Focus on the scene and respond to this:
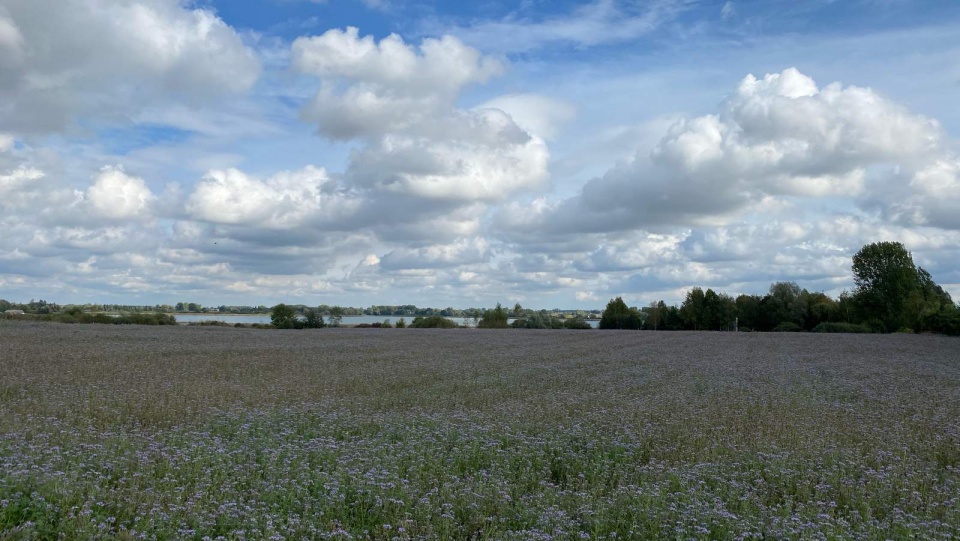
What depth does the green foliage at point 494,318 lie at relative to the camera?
10040 cm

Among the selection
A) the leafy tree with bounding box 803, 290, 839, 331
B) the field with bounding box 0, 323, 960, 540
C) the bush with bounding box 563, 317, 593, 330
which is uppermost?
the leafy tree with bounding box 803, 290, 839, 331

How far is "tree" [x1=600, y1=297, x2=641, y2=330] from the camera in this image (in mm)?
103875

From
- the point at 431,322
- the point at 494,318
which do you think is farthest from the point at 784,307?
the point at 431,322

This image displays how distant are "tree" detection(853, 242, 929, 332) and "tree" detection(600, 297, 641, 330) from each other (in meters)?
31.1

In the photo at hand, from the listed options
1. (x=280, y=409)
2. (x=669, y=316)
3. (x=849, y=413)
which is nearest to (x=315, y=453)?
(x=280, y=409)

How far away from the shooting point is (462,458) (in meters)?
9.50

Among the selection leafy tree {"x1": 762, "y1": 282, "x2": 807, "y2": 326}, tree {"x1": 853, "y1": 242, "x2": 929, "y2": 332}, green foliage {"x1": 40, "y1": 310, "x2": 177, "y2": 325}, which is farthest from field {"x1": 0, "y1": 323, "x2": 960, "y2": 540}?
leafy tree {"x1": 762, "y1": 282, "x2": 807, "y2": 326}

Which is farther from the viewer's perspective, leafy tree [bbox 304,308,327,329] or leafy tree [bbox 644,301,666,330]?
leafy tree [bbox 644,301,666,330]

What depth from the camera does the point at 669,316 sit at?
103 meters

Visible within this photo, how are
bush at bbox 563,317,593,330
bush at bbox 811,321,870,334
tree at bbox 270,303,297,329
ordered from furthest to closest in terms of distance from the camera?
bush at bbox 563,317,593,330 < tree at bbox 270,303,297,329 < bush at bbox 811,321,870,334

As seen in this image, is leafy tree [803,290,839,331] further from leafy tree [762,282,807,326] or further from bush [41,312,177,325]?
bush [41,312,177,325]

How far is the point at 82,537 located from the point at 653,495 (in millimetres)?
5775

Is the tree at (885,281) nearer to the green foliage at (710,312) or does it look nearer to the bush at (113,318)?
the green foliage at (710,312)

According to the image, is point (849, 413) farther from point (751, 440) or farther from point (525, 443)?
point (525, 443)
